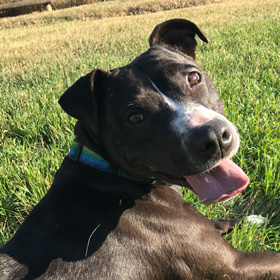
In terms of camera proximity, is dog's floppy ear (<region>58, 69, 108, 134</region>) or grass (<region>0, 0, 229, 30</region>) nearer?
dog's floppy ear (<region>58, 69, 108, 134</region>)

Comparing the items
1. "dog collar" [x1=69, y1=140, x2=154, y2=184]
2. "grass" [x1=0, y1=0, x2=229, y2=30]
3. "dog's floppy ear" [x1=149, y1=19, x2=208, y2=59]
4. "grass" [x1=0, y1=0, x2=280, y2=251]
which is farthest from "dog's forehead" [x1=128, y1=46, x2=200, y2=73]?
"grass" [x1=0, y1=0, x2=229, y2=30]

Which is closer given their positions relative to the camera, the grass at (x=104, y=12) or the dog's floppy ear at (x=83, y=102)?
the dog's floppy ear at (x=83, y=102)

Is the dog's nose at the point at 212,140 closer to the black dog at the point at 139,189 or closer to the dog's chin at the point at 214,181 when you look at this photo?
the black dog at the point at 139,189

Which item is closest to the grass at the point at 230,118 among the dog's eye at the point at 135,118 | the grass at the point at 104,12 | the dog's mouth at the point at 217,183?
the dog's mouth at the point at 217,183

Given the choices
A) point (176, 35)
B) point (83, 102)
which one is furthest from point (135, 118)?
point (176, 35)

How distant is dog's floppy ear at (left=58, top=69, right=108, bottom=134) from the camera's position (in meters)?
2.54

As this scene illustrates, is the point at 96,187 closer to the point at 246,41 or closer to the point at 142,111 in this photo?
the point at 142,111

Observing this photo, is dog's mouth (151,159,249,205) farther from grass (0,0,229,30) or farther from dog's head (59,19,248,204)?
grass (0,0,229,30)

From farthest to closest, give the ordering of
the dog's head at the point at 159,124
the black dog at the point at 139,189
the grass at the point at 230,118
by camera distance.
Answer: the grass at the point at 230,118 → the dog's head at the point at 159,124 → the black dog at the point at 139,189

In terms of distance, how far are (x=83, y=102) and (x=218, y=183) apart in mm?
1116

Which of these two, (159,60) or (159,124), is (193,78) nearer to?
(159,60)

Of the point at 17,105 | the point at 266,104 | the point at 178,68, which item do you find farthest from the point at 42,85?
the point at 178,68

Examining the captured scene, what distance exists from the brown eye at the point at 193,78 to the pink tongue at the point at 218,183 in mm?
640

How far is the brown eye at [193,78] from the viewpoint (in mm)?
2701
